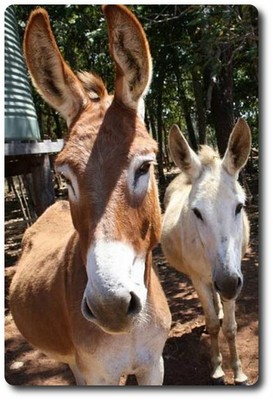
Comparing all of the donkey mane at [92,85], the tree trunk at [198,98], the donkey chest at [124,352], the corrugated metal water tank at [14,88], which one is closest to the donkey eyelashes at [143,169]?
the donkey mane at [92,85]

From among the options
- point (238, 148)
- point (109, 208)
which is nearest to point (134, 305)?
point (109, 208)

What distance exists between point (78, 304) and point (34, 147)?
0.84 metres

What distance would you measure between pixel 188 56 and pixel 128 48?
72cm

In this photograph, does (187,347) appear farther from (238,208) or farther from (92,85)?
(92,85)

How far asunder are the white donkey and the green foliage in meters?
0.09

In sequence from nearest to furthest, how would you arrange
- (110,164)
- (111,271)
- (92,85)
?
(111,271)
(110,164)
(92,85)

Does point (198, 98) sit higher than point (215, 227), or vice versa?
point (198, 98)

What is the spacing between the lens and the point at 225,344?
1991 millimetres

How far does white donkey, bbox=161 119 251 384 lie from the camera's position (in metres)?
1.38

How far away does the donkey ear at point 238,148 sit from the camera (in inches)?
57.9

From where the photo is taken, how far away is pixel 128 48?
1031mm

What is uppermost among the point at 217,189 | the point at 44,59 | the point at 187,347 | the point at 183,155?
the point at 44,59

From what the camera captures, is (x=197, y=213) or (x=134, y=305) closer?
(x=134, y=305)
